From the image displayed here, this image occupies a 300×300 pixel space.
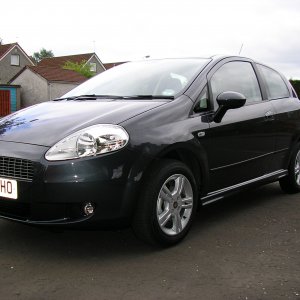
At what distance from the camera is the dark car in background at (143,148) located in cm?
319

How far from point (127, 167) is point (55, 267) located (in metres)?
0.85

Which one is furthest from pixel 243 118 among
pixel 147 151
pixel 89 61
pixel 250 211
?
pixel 89 61

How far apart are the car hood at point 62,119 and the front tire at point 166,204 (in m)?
0.49

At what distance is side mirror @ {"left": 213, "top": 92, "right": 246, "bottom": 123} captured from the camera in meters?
3.98

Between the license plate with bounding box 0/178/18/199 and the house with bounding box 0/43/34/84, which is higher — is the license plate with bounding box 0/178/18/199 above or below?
above

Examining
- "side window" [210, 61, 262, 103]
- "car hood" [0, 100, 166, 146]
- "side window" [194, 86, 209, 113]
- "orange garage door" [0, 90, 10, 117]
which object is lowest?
"orange garage door" [0, 90, 10, 117]

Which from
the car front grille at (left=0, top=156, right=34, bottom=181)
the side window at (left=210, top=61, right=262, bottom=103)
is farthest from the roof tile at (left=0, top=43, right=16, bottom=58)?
the car front grille at (left=0, top=156, right=34, bottom=181)

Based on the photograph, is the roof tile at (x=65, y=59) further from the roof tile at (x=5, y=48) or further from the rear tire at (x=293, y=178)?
A: the rear tire at (x=293, y=178)

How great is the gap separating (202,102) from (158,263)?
1.43m

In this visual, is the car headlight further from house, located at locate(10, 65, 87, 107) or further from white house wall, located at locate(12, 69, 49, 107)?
white house wall, located at locate(12, 69, 49, 107)

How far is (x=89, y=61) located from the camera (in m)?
52.4

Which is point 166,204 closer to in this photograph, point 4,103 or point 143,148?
point 143,148

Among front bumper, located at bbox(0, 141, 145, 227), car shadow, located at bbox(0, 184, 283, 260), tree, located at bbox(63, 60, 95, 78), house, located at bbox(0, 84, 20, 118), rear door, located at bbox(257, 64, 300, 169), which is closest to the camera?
front bumper, located at bbox(0, 141, 145, 227)

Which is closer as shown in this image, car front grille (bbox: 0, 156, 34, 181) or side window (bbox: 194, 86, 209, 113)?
car front grille (bbox: 0, 156, 34, 181)
